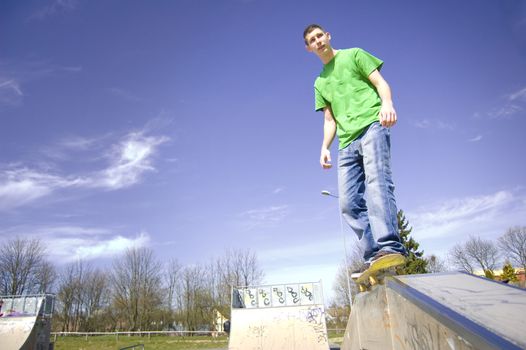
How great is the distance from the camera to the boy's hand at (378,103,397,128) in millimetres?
2430

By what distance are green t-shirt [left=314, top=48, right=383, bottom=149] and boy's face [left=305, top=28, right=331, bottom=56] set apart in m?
0.13

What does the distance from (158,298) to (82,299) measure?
46.0 feet

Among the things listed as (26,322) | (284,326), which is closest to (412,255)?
(284,326)

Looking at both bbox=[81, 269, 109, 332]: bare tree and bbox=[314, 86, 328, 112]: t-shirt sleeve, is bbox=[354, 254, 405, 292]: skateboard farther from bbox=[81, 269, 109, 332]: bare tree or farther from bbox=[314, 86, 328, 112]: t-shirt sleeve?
bbox=[81, 269, 109, 332]: bare tree

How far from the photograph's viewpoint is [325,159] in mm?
3254

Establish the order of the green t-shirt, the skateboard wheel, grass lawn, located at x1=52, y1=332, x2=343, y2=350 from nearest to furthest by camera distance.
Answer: the skateboard wheel → the green t-shirt → grass lawn, located at x1=52, y1=332, x2=343, y2=350

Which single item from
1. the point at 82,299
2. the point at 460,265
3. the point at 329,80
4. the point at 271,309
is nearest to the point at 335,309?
the point at 460,265

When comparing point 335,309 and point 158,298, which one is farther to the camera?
point 158,298

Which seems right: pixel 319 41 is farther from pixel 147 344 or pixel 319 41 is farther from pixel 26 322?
pixel 147 344

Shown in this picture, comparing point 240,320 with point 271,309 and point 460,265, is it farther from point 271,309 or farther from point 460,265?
point 460,265

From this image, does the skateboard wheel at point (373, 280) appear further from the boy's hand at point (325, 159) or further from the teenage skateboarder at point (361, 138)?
the boy's hand at point (325, 159)

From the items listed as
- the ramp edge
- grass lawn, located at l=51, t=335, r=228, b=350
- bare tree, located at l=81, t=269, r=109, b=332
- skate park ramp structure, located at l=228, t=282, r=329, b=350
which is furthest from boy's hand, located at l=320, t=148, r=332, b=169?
bare tree, located at l=81, t=269, r=109, b=332

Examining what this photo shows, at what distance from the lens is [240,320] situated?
17688 mm

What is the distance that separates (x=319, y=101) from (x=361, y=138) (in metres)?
0.75
